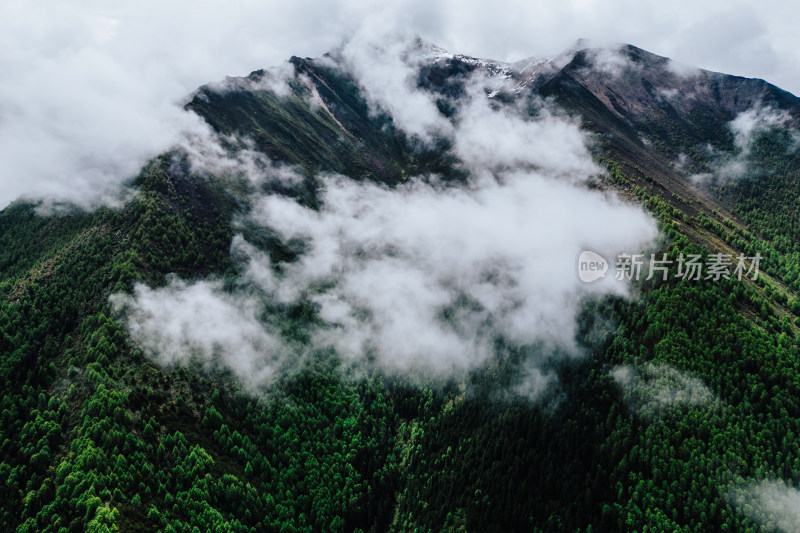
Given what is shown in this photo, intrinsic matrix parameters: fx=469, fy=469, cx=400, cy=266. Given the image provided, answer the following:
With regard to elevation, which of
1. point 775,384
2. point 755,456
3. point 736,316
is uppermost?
point 736,316

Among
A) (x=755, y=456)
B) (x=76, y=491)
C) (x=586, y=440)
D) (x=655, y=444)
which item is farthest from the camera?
(x=586, y=440)

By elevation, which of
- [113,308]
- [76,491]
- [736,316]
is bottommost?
[76,491]

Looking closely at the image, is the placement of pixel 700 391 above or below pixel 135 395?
above

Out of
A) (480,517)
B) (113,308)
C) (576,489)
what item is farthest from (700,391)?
(113,308)

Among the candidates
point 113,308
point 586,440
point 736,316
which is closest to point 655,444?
point 586,440

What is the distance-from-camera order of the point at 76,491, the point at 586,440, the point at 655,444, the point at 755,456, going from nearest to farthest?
the point at 76,491
the point at 755,456
the point at 655,444
the point at 586,440

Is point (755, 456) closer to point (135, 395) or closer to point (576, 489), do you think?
point (576, 489)

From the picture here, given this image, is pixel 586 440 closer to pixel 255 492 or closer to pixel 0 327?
pixel 255 492

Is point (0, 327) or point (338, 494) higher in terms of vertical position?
point (338, 494)

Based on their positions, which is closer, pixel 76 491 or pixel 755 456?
pixel 76 491
